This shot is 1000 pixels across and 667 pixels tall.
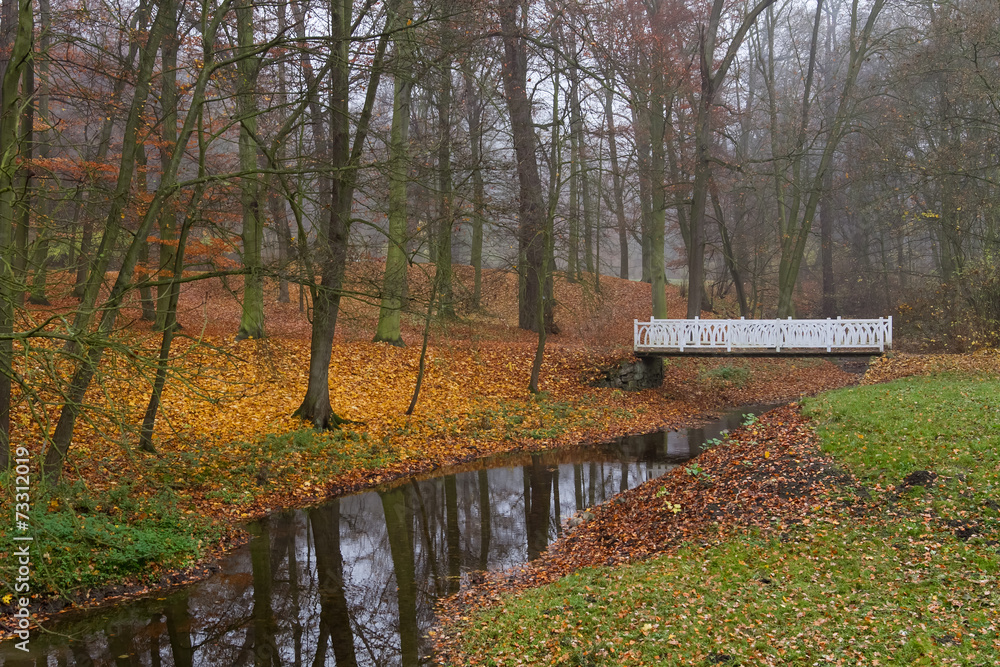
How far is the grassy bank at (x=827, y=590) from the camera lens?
5.02 meters

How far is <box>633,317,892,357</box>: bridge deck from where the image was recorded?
17.7 meters

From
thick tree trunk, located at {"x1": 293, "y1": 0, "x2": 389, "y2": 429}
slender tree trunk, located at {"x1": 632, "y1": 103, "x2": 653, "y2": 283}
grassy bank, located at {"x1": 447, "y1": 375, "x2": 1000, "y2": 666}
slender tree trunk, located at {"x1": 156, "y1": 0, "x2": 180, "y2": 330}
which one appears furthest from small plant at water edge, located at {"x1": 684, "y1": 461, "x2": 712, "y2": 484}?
slender tree trunk, located at {"x1": 632, "y1": 103, "x2": 653, "y2": 283}

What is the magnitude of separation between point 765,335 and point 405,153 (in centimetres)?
1161

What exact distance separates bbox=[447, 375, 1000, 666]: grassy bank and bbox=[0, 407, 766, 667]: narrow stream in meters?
1.11

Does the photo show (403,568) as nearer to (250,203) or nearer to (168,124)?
(250,203)

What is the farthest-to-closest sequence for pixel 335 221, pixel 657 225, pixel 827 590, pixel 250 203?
pixel 657 225 < pixel 250 203 < pixel 335 221 < pixel 827 590

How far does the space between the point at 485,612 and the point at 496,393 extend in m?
9.93

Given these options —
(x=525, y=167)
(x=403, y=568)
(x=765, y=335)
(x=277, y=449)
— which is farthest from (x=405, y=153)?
(x=765, y=335)

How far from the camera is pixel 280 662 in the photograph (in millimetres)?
6328

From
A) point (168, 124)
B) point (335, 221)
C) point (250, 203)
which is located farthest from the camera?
point (168, 124)

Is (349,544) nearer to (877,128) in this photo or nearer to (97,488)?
(97,488)

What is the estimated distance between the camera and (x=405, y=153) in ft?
33.9

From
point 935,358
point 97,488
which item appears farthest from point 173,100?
point 935,358

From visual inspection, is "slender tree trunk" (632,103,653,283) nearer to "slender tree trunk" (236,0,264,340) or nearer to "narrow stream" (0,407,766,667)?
"slender tree trunk" (236,0,264,340)
